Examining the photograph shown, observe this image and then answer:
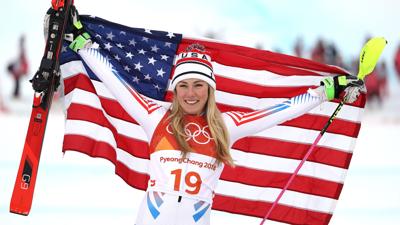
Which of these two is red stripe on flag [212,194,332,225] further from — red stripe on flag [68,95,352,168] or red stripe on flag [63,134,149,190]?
red stripe on flag [63,134,149,190]

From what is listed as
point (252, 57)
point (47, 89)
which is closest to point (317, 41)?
point (252, 57)

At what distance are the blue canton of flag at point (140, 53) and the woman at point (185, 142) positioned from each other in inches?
29.6

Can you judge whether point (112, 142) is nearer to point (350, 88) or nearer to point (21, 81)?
point (350, 88)

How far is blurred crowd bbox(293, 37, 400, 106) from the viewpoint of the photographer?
1324cm

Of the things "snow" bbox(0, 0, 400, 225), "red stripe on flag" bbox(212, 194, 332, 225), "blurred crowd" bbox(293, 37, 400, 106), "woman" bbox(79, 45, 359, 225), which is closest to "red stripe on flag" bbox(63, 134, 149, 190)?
"red stripe on flag" bbox(212, 194, 332, 225)

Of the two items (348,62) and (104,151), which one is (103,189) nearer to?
(104,151)

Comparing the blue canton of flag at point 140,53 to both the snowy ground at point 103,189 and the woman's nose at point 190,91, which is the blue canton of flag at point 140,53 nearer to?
the woman's nose at point 190,91

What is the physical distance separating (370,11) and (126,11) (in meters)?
4.16

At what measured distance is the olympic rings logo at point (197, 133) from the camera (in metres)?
4.06

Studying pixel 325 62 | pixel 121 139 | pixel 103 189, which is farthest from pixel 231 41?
pixel 121 139

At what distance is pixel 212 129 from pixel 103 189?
12.0 ft

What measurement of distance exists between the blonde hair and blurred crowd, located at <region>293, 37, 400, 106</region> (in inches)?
358

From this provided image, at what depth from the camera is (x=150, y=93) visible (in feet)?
16.5

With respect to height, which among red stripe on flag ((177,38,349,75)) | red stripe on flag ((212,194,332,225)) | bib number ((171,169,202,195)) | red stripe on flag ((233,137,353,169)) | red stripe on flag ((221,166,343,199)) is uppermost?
red stripe on flag ((177,38,349,75))
